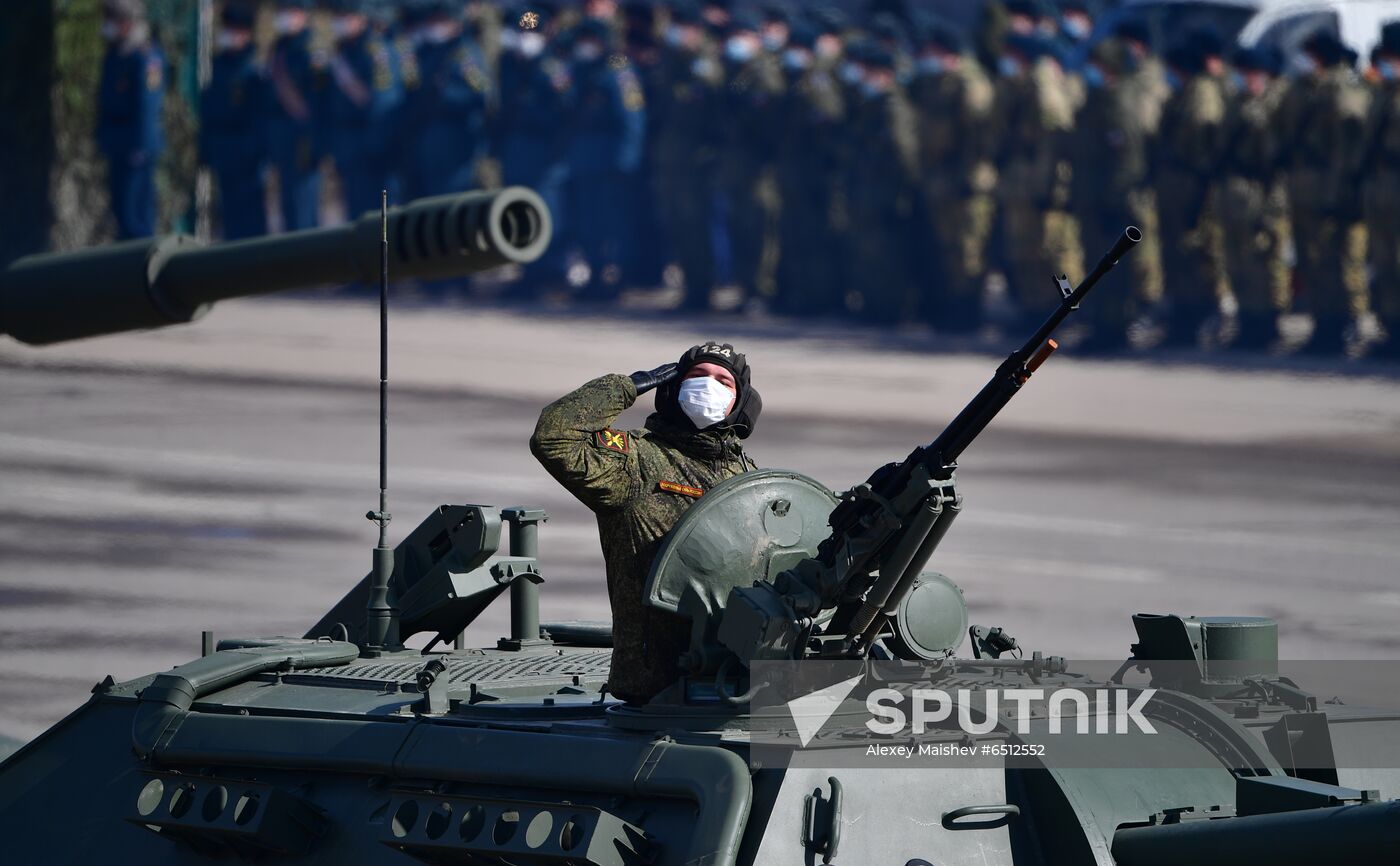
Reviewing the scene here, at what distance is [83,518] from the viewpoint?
58.6ft

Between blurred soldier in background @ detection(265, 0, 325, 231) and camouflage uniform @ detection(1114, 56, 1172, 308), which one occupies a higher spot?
blurred soldier in background @ detection(265, 0, 325, 231)

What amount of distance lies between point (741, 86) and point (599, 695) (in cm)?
2261

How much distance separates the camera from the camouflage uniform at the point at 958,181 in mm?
25641

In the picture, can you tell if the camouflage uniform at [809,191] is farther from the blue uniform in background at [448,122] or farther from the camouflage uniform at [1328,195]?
the camouflage uniform at [1328,195]

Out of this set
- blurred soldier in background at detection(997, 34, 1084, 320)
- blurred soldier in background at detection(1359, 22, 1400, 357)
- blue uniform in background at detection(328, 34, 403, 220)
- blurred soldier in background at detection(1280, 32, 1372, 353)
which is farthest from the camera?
blue uniform in background at detection(328, 34, 403, 220)

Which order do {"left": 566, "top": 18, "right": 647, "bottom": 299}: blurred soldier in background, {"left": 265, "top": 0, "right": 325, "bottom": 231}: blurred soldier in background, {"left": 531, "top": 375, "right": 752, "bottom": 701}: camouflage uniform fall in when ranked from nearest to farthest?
{"left": 531, "top": 375, "right": 752, "bottom": 701}: camouflage uniform < {"left": 566, "top": 18, "right": 647, "bottom": 299}: blurred soldier in background < {"left": 265, "top": 0, "right": 325, "bottom": 231}: blurred soldier in background

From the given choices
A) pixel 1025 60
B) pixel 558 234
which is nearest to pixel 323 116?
pixel 558 234

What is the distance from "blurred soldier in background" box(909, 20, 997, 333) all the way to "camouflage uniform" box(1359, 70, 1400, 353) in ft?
14.1

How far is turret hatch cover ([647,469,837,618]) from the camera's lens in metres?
5.98

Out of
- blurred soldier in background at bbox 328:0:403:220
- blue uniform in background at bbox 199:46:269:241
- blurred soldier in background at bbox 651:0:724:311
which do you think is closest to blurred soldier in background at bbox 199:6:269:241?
blue uniform in background at bbox 199:46:269:241

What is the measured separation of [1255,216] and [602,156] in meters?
9.40

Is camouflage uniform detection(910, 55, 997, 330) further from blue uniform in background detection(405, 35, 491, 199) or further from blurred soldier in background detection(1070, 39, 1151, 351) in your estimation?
blue uniform in background detection(405, 35, 491, 199)

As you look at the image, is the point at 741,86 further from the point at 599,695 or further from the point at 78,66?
Answer: the point at 599,695

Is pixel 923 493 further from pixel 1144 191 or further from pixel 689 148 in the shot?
pixel 689 148
